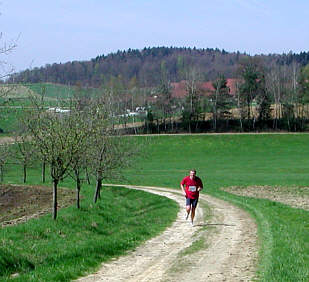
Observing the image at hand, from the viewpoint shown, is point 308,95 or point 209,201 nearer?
point 209,201

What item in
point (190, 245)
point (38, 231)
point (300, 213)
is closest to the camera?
point (190, 245)

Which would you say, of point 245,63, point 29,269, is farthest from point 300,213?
point 245,63

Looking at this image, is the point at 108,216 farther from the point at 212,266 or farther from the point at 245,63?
the point at 245,63

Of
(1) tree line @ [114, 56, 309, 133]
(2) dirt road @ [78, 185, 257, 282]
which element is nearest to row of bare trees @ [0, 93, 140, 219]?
(2) dirt road @ [78, 185, 257, 282]

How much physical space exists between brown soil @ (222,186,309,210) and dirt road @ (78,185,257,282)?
12.8m

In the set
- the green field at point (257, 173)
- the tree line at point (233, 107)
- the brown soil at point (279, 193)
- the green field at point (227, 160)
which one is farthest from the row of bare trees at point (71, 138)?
the tree line at point (233, 107)

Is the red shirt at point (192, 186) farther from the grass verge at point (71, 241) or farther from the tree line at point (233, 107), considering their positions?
the tree line at point (233, 107)

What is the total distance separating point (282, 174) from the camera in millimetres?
52344

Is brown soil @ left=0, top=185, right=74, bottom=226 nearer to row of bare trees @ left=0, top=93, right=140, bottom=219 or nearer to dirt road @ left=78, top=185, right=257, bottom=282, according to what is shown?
row of bare trees @ left=0, top=93, right=140, bottom=219

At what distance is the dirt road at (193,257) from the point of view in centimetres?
1028

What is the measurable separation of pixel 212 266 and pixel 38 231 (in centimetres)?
769

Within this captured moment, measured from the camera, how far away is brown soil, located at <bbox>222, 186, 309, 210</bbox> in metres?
30.6

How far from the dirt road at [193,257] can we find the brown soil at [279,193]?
12766mm

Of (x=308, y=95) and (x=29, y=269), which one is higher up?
(x=308, y=95)
